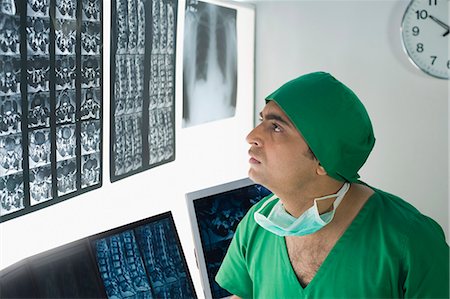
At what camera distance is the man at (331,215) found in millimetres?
1431

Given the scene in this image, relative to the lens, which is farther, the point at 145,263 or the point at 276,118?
the point at 145,263

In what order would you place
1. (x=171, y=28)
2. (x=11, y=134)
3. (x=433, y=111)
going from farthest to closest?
1. (x=433, y=111)
2. (x=171, y=28)
3. (x=11, y=134)

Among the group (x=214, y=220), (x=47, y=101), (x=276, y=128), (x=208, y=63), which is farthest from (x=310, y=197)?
(x=208, y=63)

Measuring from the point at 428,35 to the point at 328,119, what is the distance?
A: 1.65 m

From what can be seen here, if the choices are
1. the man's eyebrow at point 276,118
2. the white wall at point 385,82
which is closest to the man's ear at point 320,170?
the man's eyebrow at point 276,118

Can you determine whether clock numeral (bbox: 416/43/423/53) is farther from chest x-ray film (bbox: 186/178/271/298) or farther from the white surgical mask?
the white surgical mask

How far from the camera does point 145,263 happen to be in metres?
1.69

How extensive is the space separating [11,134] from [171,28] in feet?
2.86

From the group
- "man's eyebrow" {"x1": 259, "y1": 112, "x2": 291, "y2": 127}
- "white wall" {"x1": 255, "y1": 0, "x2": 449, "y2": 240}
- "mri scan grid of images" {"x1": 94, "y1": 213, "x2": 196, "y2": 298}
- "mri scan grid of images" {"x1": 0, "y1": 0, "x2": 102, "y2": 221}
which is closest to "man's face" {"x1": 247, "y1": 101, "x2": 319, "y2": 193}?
"man's eyebrow" {"x1": 259, "y1": 112, "x2": 291, "y2": 127}

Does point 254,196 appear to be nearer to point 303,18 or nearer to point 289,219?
point 289,219

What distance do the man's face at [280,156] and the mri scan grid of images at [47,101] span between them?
0.51 metres

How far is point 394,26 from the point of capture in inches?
115

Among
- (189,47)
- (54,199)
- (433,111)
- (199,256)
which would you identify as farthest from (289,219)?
(433,111)

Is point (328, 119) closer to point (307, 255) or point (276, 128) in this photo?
point (276, 128)
